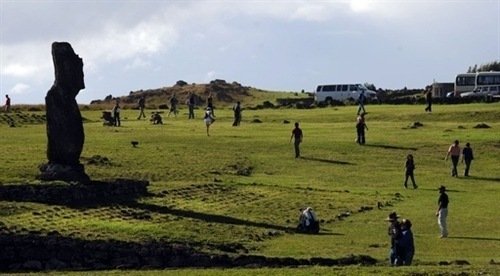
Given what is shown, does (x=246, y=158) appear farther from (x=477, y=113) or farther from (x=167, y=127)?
(x=477, y=113)

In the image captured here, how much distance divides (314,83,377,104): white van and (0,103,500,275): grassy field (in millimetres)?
25882

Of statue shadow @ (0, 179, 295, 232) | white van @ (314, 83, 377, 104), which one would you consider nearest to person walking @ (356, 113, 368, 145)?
statue shadow @ (0, 179, 295, 232)

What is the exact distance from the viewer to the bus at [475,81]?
4673 inches

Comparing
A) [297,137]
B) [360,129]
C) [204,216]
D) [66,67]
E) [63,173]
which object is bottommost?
[204,216]

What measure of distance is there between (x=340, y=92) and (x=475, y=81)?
17101 mm

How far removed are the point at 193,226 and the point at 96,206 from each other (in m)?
4.70

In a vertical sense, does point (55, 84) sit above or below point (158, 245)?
above

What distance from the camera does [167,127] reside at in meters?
75.1

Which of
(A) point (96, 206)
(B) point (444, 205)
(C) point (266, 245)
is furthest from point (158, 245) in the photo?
(B) point (444, 205)

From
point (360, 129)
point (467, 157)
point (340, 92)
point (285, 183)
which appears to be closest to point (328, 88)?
point (340, 92)

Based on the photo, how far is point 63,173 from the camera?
42.4 meters

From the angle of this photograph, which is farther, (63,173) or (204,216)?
(63,173)

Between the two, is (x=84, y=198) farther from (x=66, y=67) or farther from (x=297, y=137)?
(x=297, y=137)

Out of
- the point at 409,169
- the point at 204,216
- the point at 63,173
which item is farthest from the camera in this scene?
the point at 409,169
